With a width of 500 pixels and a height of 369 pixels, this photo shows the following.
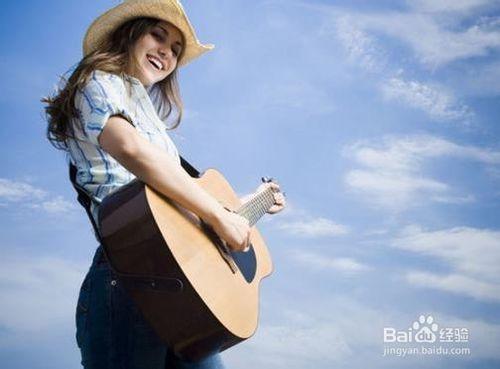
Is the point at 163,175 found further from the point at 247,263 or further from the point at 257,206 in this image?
the point at 257,206

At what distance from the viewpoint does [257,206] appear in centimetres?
274

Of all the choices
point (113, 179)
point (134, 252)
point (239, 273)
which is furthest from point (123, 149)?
point (239, 273)

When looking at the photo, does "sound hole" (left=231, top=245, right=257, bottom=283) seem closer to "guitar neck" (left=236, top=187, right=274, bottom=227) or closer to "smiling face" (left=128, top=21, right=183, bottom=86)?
"guitar neck" (left=236, top=187, right=274, bottom=227)

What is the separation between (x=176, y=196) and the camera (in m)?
1.72

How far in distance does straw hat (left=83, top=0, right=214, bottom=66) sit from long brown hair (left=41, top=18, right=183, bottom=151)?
24mm

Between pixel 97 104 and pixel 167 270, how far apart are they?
0.52m

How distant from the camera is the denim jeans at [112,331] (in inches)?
65.3

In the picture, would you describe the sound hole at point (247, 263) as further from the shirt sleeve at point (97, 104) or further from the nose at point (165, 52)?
the nose at point (165, 52)

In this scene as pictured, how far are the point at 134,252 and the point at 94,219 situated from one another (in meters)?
0.19

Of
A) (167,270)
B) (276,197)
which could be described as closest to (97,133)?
(167,270)

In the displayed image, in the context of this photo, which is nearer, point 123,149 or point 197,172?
point 123,149

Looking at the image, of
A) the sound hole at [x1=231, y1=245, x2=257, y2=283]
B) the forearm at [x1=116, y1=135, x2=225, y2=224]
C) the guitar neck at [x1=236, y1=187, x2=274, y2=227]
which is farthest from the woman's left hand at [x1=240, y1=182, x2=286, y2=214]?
the forearm at [x1=116, y1=135, x2=225, y2=224]

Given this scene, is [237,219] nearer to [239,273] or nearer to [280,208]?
[239,273]

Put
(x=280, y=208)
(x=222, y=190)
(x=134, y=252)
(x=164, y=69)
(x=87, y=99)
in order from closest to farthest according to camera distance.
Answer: (x=134, y=252)
(x=87, y=99)
(x=164, y=69)
(x=222, y=190)
(x=280, y=208)
